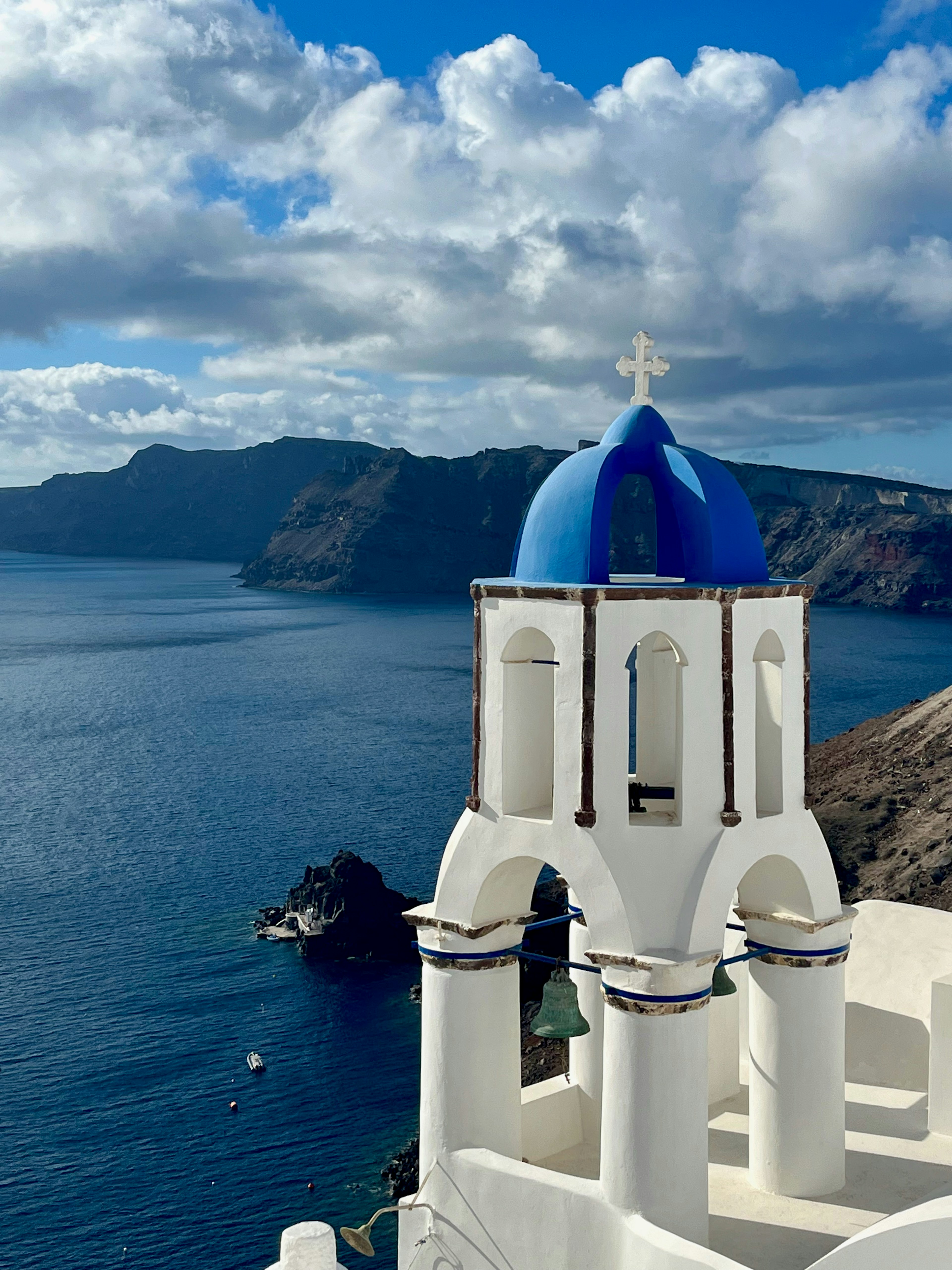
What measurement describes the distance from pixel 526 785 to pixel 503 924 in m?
1.29

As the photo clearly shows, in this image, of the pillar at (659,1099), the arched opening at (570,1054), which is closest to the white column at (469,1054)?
the arched opening at (570,1054)

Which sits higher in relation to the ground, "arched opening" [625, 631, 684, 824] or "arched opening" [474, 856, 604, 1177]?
"arched opening" [625, 631, 684, 824]

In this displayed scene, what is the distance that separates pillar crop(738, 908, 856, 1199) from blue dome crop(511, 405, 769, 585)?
3487 mm

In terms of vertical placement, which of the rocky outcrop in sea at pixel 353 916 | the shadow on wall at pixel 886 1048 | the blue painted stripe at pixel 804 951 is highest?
the blue painted stripe at pixel 804 951

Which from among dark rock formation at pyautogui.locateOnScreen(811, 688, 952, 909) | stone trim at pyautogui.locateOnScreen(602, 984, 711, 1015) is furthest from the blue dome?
dark rock formation at pyautogui.locateOnScreen(811, 688, 952, 909)

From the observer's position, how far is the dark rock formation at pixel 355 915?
179 feet

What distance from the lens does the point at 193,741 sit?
10075 cm

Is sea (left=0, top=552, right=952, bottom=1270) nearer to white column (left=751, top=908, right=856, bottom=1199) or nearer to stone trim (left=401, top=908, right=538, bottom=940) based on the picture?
white column (left=751, top=908, right=856, bottom=1199)

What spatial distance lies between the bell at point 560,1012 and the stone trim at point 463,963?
780 millimetres

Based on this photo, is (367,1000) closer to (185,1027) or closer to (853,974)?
(185,1027)

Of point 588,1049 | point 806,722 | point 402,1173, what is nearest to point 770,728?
point 806,722

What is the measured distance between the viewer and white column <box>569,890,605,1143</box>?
521 inches

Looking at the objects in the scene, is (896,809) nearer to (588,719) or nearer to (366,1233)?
(588,719)

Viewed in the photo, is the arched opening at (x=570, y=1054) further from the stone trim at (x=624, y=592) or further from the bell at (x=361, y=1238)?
the stone trim at (x=624, y=592)
